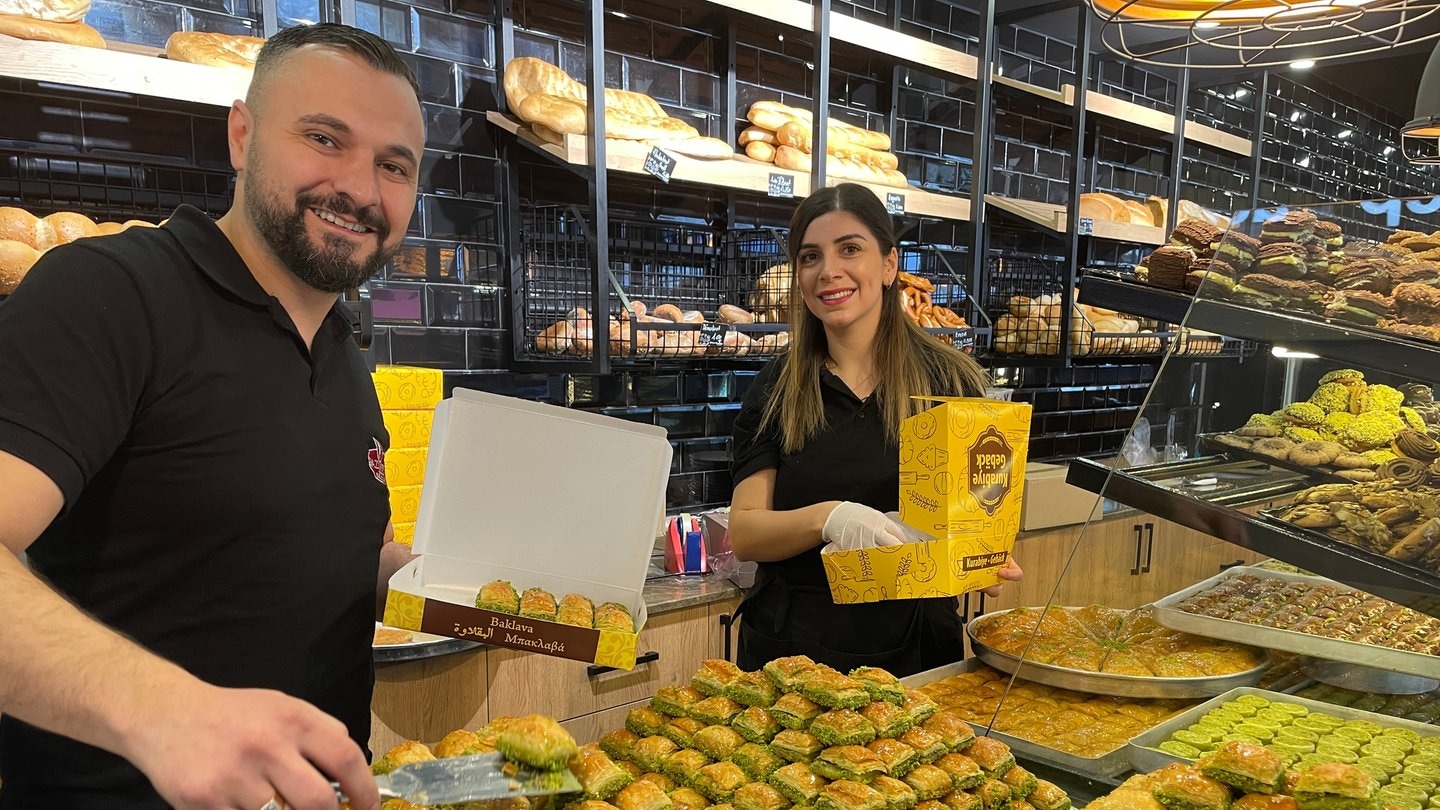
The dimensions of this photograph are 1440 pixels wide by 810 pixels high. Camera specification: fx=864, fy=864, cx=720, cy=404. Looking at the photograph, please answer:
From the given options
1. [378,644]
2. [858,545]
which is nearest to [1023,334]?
[858,545]

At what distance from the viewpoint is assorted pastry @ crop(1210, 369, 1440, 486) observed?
1.26 meters

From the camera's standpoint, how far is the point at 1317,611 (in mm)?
1549

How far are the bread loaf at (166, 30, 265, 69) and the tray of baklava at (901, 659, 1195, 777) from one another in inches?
79.8

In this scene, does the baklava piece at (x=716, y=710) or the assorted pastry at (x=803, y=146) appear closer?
the baklava piece at (x=716, y=710)

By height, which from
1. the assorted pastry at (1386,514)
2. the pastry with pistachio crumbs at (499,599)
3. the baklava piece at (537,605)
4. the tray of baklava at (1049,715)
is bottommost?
the tray of baklava at (1049,715)

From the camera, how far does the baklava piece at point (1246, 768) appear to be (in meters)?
1.09

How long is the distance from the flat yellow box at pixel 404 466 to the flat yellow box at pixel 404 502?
0.01 meters

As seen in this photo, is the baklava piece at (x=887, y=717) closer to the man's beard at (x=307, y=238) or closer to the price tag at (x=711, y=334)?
the man's beard at (x=307, y=238)

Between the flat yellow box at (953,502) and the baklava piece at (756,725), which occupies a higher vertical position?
the flat yellow box at (953,502)

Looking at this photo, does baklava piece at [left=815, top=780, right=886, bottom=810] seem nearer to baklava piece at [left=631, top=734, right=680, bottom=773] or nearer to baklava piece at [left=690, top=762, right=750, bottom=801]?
baklava piece at [left=690, top=762, right=750, bottom=801]

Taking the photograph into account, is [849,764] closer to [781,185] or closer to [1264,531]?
[1264,531]

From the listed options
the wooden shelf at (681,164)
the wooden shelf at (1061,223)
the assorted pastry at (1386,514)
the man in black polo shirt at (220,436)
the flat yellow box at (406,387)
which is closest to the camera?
the man in black polo shirt at (220,436)

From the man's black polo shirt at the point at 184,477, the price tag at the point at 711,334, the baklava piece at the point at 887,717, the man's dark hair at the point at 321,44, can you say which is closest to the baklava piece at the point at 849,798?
the baklava piece at the point at 887,717

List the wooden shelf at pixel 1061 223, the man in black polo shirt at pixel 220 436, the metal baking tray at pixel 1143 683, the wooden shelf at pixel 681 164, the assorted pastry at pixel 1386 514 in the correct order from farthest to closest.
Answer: the wooden shelf at pixel 1061 223 → the wooden shelf at pixel 681 164 → the metal baking tray at pixel 1143 683 → the assorted pastry at pixel 1386 514 → the man in black polo shirt at pixel 220 436
